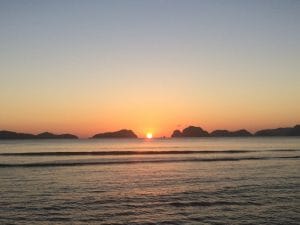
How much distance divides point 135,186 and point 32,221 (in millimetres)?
16047

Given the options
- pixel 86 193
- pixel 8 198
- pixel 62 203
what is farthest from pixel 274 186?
pixel 8 198

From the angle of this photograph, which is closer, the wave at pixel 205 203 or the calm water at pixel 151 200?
the calm water at pixel 151 200

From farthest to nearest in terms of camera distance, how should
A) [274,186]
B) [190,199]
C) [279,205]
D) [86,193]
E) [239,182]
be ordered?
[239,182] < [274,186] < [86,193] < [190,199] < [279,205]

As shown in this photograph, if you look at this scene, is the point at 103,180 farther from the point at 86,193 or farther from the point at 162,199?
the point at 162,199

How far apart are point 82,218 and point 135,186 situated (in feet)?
47.6

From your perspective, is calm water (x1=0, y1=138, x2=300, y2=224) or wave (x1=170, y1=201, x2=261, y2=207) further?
wave (x1=170, y1=201, x2=261, y2=207)

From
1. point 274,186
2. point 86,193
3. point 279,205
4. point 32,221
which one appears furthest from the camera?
point 274,186

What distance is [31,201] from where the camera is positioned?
29.6 metres

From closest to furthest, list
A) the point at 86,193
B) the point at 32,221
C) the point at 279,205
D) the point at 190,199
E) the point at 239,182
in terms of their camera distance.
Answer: the point at 32,221, the point at 279,205, the point at 190,199, the point at 86,193, the point at 239,182

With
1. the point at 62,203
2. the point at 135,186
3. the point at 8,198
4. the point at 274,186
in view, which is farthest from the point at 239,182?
the point at 8,198

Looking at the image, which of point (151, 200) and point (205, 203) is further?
point (151, 200)

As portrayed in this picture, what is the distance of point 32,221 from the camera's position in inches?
920

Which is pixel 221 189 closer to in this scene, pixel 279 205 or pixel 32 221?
pixel 279 205

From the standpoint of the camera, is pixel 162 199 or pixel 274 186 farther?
pixel 274 186
